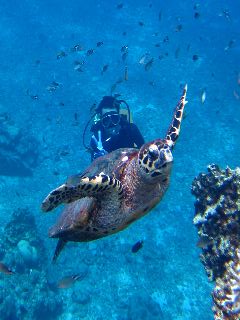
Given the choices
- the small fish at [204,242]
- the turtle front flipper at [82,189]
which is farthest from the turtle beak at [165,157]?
the small fish at [204,242]

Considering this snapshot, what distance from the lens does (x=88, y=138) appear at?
50.9 feet

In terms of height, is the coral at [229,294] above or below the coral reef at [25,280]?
above

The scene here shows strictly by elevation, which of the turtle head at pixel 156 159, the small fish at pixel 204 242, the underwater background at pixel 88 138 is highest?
the turtle head at pixel 156 159

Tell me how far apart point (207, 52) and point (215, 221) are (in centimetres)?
2311

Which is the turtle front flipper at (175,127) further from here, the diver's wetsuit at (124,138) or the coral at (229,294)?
the diver's wetsuit at (124,138)

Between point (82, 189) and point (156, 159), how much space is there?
80cm

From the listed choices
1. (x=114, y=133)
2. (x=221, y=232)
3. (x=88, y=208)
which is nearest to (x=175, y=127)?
(x=221, y=232)

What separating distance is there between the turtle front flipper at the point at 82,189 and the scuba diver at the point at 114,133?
345cm

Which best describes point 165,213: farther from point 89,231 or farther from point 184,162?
point 89,231

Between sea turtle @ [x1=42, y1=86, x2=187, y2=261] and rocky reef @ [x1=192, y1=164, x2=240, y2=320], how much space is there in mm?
729

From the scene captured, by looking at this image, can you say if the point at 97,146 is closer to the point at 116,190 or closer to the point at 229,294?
the point at 116,190

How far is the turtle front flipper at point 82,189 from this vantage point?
3137 mm

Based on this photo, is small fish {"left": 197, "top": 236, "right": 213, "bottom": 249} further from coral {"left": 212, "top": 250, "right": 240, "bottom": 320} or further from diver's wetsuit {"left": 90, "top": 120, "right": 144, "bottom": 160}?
diver's wetsuit {"left": 90, "top": 120, "right": 144, "bottom": 160}

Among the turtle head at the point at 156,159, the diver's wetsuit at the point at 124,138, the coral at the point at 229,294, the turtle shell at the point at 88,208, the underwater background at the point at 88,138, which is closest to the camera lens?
the coral at the point at 229,294
